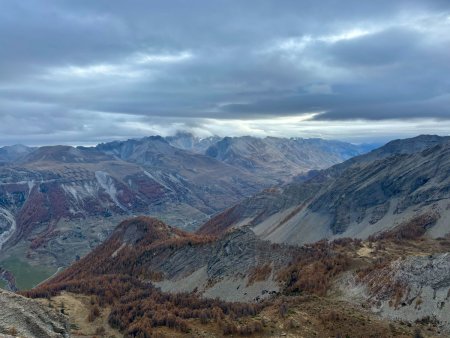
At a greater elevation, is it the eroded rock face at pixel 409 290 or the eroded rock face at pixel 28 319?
the eroded rock face at pixel 28 319

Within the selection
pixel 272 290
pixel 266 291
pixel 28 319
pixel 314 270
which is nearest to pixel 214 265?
pixel 266 291

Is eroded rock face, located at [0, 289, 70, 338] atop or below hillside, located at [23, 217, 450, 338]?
atop

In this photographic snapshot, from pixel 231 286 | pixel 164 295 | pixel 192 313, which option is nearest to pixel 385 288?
pixel 192 313

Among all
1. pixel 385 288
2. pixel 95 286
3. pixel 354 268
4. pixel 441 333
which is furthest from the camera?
pixel 95 286

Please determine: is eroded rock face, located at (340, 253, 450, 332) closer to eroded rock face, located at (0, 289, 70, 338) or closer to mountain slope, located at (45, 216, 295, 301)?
mountain slope, located at (45, 216, 295, 301)

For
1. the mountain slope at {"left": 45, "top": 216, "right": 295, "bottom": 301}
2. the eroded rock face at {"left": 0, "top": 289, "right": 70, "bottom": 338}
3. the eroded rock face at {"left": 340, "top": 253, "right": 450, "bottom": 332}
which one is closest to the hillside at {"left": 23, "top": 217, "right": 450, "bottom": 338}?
the eroded rock face at {"left": 340, "top": 253, "right": 450, "bottom": 332}

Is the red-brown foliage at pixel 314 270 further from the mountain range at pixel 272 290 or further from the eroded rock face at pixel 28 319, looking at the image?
the eroded rock face at pixel 28 319

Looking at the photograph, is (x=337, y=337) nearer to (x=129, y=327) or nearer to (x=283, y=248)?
(x=129, y=327)

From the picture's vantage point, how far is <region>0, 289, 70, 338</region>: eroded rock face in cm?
6603

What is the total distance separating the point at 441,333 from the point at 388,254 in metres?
52.0

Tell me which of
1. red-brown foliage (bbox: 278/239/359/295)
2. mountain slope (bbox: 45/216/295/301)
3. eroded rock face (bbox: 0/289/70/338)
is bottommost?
mountain slope (bbox: 45/216/295/301)

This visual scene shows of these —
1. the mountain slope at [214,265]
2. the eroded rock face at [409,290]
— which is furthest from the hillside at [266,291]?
the mountain slope at [214,265]

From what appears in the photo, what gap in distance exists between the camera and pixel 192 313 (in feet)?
360

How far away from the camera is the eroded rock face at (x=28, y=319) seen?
66031mm
